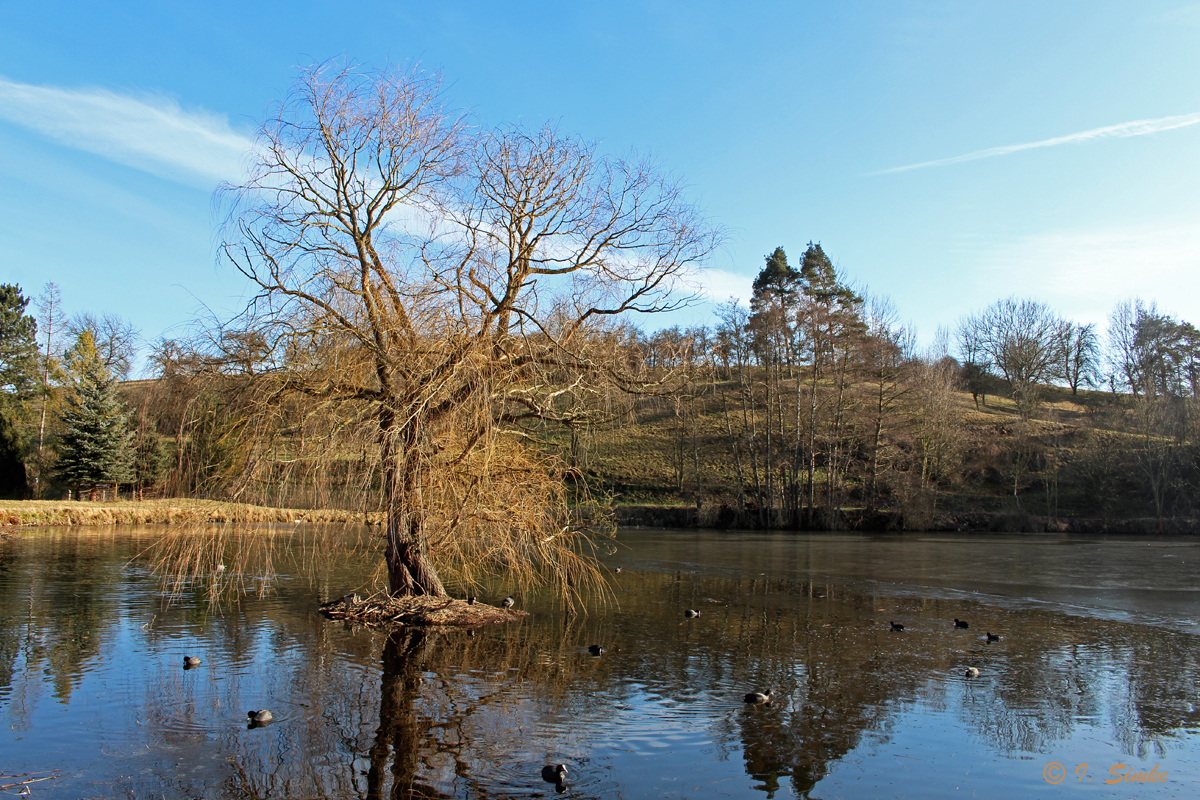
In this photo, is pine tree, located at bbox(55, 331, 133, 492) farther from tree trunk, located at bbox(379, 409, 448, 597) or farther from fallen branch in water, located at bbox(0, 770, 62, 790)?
fallen branch in water, located at bbox(0, 770, 62, 790)

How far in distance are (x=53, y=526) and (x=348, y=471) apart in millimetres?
25822

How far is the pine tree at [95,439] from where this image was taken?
32.6m

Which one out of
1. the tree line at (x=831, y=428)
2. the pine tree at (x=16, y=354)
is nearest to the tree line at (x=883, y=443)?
the tree line at (x=831, y=428)

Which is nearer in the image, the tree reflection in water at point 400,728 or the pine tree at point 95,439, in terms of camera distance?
the tree reflection in water at point 400,728

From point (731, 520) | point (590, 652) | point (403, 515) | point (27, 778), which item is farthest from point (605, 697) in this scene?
point (731, 520)

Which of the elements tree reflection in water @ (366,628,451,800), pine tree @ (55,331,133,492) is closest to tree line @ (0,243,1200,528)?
pine tree @ (55,331,133,492)

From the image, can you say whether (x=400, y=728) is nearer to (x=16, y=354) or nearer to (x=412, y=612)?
(x=412, y=612)

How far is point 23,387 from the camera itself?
45094mm

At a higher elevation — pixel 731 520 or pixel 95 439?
pixel 95 439

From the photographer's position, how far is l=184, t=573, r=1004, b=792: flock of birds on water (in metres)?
5.81

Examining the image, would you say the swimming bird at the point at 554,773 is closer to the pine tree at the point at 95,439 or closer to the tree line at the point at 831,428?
the tree line at the point at 831,428

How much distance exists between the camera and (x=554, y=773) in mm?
5809

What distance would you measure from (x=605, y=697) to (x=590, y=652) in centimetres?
208

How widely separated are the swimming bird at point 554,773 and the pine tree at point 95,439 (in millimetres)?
33280
